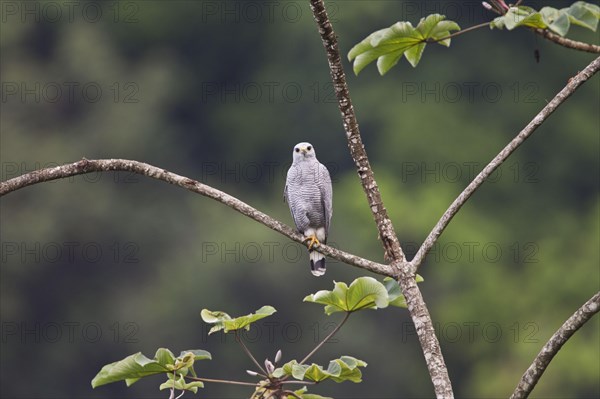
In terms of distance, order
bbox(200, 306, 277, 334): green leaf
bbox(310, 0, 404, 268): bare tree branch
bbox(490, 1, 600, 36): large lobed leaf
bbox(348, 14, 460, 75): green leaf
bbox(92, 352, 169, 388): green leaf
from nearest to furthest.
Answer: bbox(490, 1, 600, 36): large lobed leaf → bbox(348, 14, 460, 75): green leaf → bbox(92, 352, 169, 388): green leaf → bbox(200, 306, 277, 334): green leaf → bbox(310, 0, 404, 268): bare tree branch

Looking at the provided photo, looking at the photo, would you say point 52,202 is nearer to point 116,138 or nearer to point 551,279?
point 116,138

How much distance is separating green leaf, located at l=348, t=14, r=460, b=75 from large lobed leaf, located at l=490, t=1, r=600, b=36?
0.23 m

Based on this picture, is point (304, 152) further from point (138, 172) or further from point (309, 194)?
point (138, 172)

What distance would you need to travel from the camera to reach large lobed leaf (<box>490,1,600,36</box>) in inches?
144

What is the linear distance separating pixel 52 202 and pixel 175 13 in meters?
17.1

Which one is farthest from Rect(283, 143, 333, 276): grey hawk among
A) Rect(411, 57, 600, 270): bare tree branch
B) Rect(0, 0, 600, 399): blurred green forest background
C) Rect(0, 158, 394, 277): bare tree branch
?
Rect(0, 0, 600, 399): blurred green forest background

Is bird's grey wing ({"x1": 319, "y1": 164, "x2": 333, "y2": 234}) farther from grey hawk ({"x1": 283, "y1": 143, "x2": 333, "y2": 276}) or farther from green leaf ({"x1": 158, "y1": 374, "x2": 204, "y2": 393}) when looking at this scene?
green leaf ({"x1": 158, "y1": 374, "x2": 204, "y2": 393})

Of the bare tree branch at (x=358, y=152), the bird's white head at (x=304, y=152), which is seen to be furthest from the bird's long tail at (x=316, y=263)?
the bare tree branch at (x=358, y=152)

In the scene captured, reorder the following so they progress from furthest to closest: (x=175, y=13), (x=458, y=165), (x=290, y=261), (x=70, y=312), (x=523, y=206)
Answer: (x=175, y=13), (x=523, y=206), (x=458, y=165), (x=70, y=312), (x=290, y=261)

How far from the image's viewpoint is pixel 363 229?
103ft

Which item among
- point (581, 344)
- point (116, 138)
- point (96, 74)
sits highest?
point (96, 74)

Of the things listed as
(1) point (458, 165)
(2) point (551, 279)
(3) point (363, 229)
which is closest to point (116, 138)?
(3) point (363, 229)

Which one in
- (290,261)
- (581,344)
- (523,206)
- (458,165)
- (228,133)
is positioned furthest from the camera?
(228,133)

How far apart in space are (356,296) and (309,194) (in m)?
3.50
